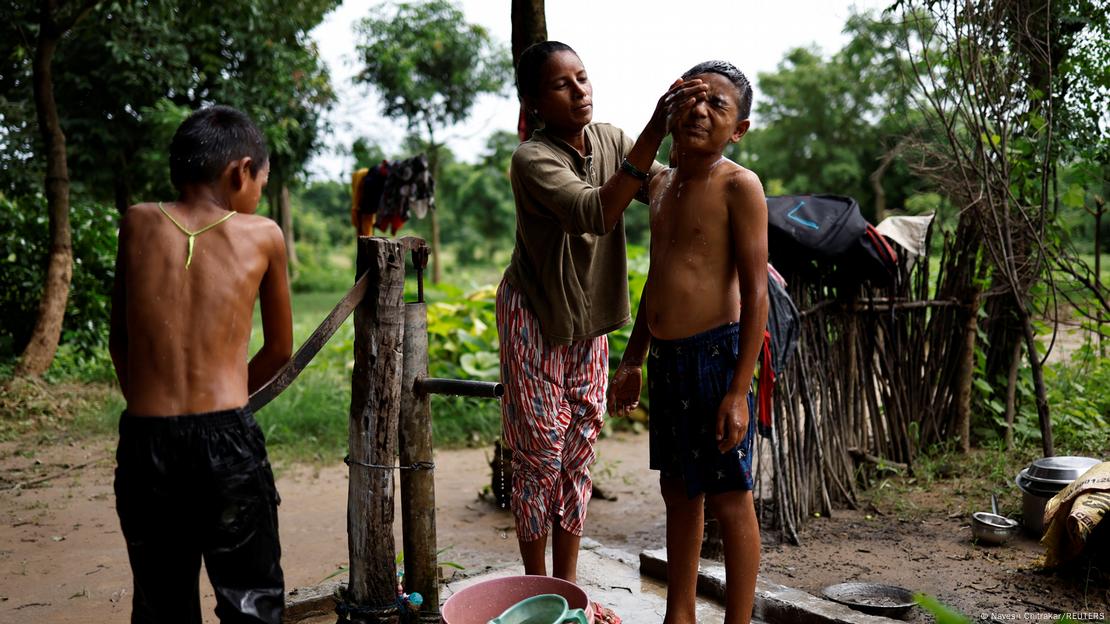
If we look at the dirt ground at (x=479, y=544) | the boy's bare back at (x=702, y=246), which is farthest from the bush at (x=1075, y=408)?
the boy's bare back at (x=702, y=246)

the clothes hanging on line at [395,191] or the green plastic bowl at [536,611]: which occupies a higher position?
the clothes hanging on line at [395,191]

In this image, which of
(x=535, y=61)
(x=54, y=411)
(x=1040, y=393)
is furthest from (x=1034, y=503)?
(x=54, y=411)

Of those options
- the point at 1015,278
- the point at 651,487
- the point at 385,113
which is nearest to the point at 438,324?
the point at 651,487

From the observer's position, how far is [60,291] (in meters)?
7.18

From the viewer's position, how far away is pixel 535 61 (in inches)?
101

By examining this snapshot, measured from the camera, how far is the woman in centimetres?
254

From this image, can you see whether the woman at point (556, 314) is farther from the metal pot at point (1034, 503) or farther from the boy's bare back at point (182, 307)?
the metal pot at point (1034, 503)

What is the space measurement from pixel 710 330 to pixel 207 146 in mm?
1367

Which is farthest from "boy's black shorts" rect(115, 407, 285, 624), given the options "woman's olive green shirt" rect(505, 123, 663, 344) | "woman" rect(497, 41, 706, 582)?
"woman's olive green shirt" rect(505, 123, 663, 344)

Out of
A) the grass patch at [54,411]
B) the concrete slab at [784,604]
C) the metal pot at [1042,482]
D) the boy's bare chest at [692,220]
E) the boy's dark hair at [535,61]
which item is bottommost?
the concrete slab at [784,604]

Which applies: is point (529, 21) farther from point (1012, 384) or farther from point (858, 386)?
point (1012, 384)

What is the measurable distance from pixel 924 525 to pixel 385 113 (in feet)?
56.3

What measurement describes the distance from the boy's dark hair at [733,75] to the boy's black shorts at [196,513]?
1.48 m

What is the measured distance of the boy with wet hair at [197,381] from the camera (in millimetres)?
1937
